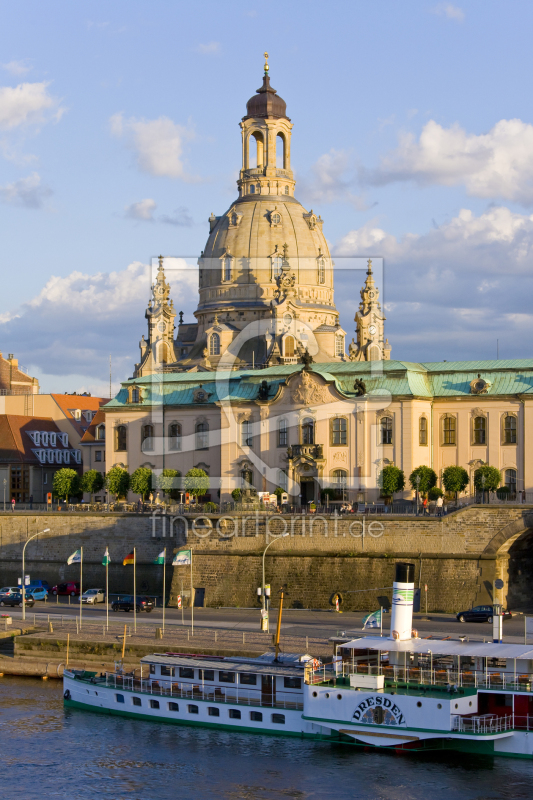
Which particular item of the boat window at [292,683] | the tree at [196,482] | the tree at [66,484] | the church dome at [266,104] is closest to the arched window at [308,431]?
the tree at [196,482]

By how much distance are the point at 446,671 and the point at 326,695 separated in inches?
180

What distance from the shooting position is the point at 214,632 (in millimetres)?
60844

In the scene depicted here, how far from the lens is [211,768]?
144 feet

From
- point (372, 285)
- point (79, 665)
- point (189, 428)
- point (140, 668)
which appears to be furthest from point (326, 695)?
point (372, 285)

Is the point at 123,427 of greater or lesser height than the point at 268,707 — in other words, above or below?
above

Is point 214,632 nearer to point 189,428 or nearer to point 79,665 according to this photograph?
point 79,665

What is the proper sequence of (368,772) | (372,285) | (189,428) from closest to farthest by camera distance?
(368,772), (189,428), (372,285)

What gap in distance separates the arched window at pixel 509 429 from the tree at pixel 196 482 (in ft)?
71.9

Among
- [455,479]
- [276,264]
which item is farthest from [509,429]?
[276,264]

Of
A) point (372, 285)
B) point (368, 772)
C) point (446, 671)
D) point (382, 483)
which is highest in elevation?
point (372, 285)

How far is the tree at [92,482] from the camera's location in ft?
320

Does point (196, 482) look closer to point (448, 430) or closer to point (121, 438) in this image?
point (121, 438)

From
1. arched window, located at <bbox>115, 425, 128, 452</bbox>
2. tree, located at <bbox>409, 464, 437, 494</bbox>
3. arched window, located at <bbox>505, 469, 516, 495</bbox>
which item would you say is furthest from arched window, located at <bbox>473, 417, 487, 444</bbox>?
arched window, located at <bbox>115, 425, 128, 452</bbox>

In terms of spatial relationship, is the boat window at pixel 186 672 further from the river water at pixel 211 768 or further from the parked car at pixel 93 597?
the parked car at pixel 93 597
